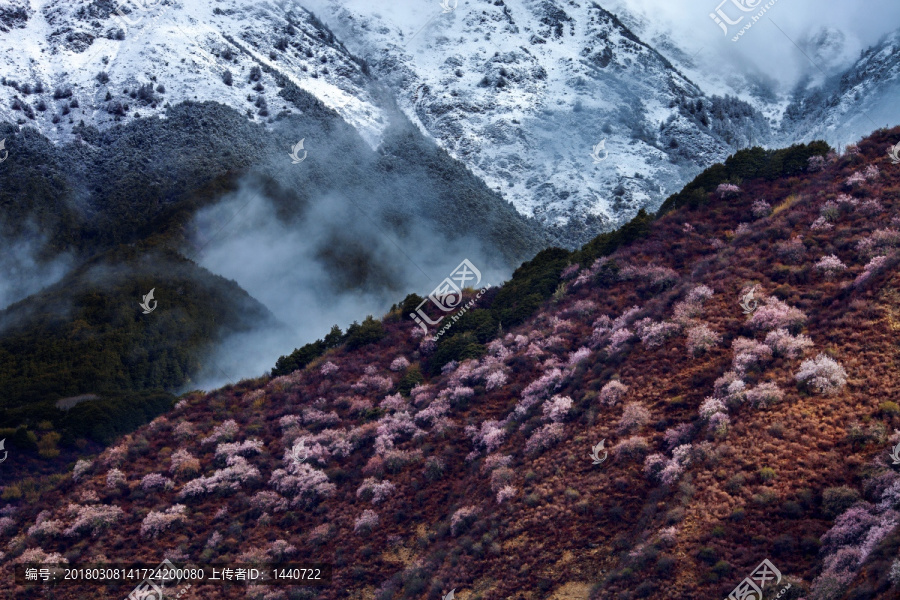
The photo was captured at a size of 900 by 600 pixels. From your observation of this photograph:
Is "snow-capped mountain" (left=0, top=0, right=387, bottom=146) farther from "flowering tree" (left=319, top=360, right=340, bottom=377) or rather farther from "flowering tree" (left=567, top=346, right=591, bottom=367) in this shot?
"flowering tree" (left=567, top=346, right=591, bottom=367)

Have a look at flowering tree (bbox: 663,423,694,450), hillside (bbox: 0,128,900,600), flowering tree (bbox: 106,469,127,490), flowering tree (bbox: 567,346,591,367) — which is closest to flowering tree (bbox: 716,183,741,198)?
hillside (bbox: 0,128,900,600)

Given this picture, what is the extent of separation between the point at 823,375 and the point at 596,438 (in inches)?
244

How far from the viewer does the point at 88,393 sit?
47.5 meters

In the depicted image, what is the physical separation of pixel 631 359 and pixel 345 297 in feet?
161

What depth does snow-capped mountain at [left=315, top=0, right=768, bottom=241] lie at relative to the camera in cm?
9506

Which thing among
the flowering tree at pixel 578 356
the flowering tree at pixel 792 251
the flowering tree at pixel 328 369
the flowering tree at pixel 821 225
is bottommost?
the flowering tree at pixel 328 369

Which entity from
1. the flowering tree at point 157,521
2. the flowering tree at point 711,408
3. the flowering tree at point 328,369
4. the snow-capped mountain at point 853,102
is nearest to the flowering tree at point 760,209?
the flowering tree at point 711,408

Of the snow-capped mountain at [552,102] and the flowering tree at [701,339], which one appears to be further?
the snow-capped mountain at [552,102]

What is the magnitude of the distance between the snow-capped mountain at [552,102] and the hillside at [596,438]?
53225 millimetres

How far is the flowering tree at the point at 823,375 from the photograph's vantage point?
68.0ft

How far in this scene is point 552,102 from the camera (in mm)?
106125

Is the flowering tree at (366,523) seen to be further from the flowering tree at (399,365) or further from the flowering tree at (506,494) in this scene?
the flowering tree at (399,365)

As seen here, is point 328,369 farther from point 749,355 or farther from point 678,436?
point 749,355

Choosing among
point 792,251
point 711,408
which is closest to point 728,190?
point 792,251
